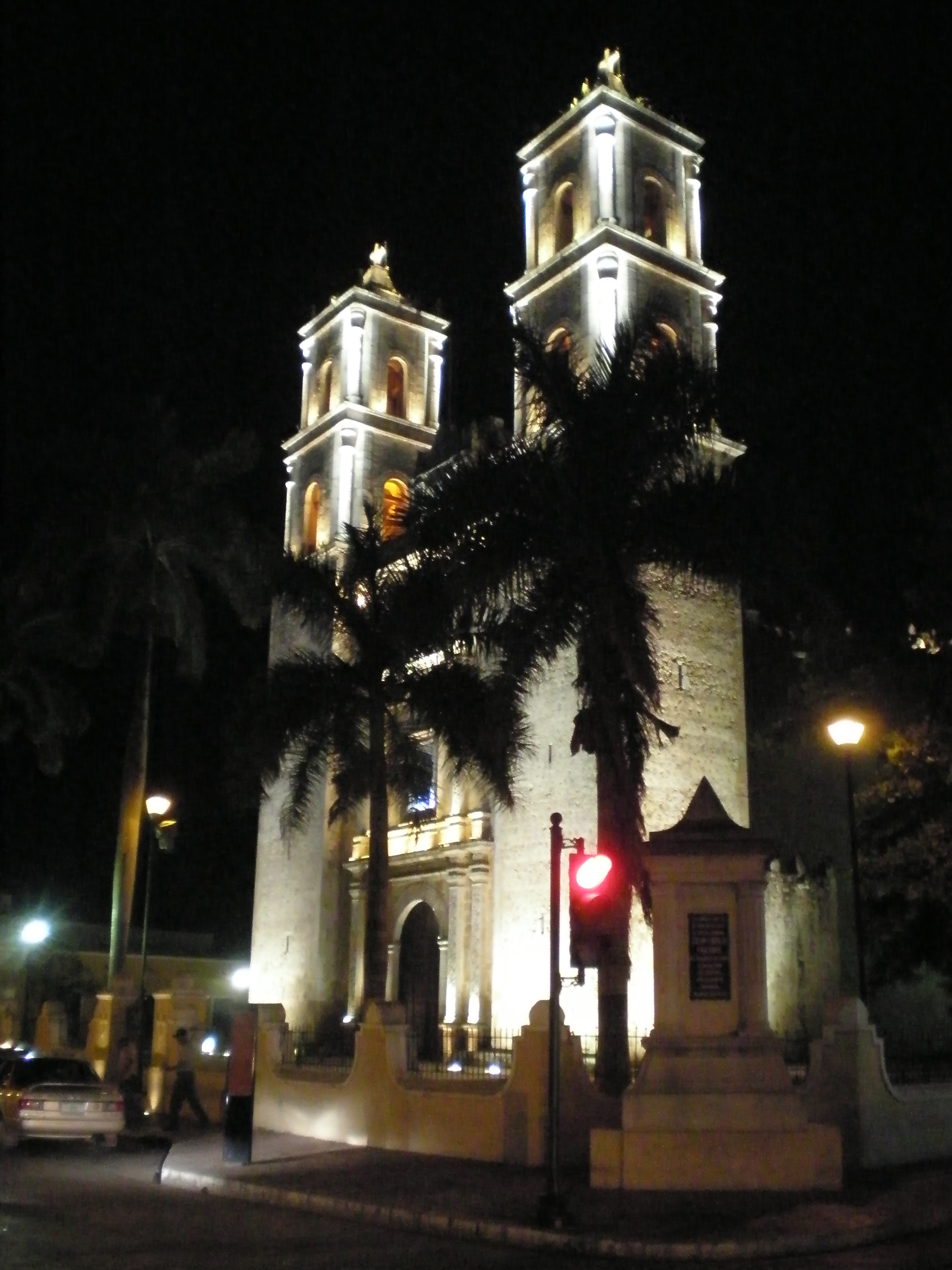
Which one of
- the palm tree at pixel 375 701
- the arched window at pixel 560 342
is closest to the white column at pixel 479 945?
the palm tree at pixel 375 701

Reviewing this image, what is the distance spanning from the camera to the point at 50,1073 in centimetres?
1672

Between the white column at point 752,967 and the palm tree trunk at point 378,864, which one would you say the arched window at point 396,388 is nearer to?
the palm tree trunk at point 378,864

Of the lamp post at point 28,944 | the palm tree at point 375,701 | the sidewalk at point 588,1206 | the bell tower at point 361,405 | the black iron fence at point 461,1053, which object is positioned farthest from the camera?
the bell tower at point 361,405

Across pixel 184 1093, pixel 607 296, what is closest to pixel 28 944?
pixel 184 1093

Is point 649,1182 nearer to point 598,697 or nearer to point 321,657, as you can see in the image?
point 598,697

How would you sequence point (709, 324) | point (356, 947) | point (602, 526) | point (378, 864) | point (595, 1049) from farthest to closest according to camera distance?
point (356, 947)
point (709, 324)
point (595, 1049)
point (378, 864)
point (602, 526)

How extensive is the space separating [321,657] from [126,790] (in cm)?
650

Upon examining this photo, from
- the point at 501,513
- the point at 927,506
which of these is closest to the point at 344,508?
the point at 927,506

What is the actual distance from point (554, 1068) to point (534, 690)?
1743 centimetres

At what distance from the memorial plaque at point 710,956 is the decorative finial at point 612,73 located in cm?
2393

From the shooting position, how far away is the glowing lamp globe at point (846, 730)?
47.9 ft

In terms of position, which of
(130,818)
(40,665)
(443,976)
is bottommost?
(443,976)

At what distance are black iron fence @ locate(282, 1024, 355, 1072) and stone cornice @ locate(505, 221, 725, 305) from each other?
56.4ft

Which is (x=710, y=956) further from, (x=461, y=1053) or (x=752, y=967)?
(x=461, y=1053)
